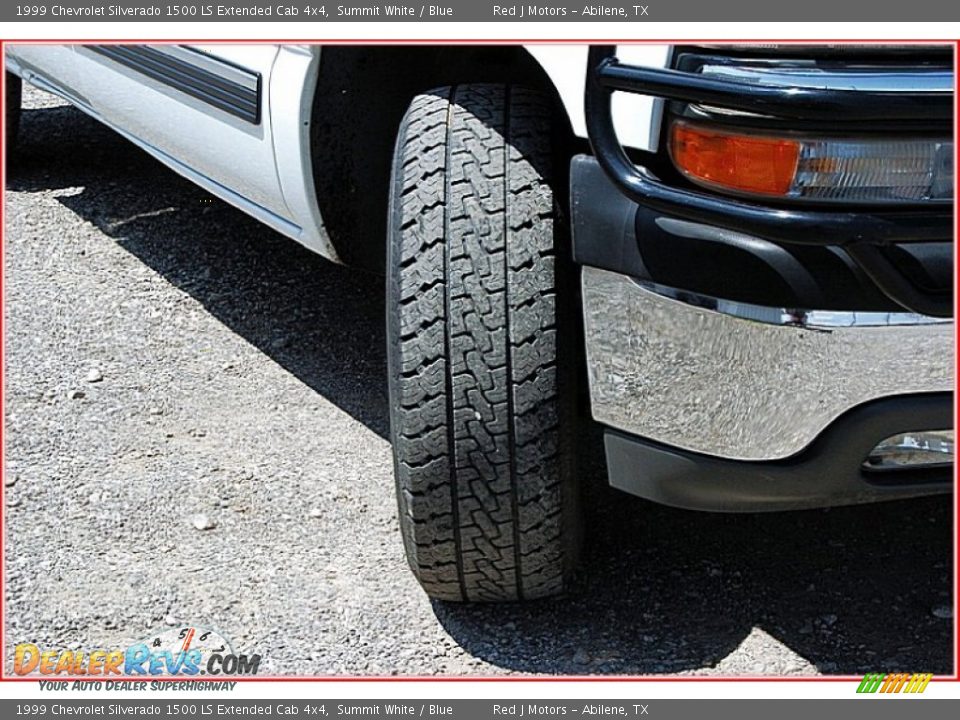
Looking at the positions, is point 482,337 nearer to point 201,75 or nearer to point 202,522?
point 202,522

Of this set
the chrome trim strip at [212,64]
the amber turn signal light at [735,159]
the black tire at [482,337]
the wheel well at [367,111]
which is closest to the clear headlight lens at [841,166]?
the amber turn signal light at [735,159]

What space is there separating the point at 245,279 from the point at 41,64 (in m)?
0.85

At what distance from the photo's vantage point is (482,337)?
2115 mm

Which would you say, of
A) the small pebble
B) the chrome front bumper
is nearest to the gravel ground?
the small pebble

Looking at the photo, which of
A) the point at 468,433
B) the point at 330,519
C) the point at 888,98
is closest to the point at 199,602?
the point at 330,519

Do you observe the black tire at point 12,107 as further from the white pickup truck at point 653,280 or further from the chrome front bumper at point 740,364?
the chrome front bumper at point 740,364

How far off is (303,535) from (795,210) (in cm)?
135

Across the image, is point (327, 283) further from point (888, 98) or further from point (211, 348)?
point (888, 98)

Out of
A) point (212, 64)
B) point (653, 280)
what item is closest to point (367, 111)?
point (212, 64)

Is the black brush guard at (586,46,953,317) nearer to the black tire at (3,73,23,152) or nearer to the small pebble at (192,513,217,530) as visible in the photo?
the small pebble at (192,513,217,530)

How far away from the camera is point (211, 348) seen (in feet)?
11.3

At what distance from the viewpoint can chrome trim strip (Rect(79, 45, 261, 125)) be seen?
261 centimetres
